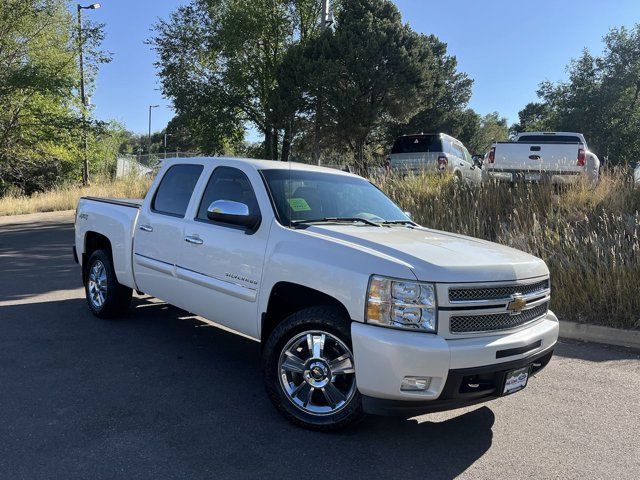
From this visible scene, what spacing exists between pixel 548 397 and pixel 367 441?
6.13 feet

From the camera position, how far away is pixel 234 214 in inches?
163

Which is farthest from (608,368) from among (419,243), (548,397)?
(419,243)

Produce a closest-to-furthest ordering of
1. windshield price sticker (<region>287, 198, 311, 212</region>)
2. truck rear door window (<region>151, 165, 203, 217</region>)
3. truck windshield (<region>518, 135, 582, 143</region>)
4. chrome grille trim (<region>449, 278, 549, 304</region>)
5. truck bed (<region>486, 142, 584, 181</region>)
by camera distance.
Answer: chrome grille trim (<region>449, 278, 549, 304</region>), windshield price sticker (<region>287, 198, 311, 212</region>), truck rear door window (<region>151, 165, 203, 217</region>), truck bed (<region>486, 142, 584, 181</region>), truck windshield (<region>518, 135, 582, 143</region>)

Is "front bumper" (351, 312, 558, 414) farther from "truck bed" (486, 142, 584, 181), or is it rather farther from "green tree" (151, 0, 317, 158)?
"green tree" (151, 0, 317, 158)

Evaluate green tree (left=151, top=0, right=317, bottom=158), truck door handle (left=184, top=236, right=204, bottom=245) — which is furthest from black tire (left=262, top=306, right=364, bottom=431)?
green tree (left=151, top=0, right=317, bottom=158)

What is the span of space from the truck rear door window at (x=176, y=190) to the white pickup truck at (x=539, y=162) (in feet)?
25.2

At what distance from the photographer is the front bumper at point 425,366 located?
313 cm

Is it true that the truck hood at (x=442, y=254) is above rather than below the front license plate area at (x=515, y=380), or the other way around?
above

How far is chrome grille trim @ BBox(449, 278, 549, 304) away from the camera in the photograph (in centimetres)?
328

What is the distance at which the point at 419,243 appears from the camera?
153 inches

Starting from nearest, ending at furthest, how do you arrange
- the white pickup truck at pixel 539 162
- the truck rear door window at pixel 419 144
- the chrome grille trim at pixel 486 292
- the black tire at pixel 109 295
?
the chrome grille trim at pixel 486 292 < the black tire at pixel 109 295 < the white pickup truck at pixel 539 162 < the truck rear door window at pixel 419 144

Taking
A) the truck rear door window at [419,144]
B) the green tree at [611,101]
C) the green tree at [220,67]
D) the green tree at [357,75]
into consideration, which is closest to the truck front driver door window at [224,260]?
the truck rear door window at [419,144]

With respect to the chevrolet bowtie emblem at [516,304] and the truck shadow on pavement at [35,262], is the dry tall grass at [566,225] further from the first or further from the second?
the truck shadow on pavement at [35,262]

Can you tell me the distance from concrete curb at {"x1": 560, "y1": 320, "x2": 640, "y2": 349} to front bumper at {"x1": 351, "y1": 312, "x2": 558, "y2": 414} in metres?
3.55
